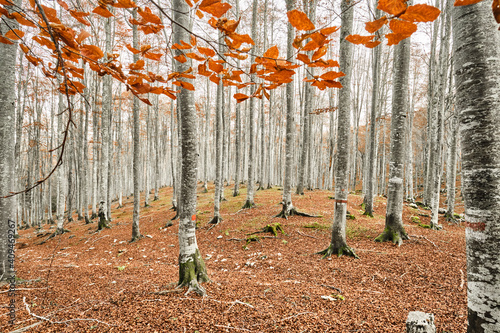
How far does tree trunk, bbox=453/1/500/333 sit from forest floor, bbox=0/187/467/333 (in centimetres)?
145

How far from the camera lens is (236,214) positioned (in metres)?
10.2

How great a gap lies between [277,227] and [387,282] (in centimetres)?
382

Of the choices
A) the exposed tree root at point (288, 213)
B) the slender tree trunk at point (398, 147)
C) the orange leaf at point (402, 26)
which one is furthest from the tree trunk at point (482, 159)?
the exposed tree root at point (288, 213)

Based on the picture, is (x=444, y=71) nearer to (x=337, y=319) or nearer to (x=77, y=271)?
(x=337, y=319)

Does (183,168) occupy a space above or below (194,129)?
below

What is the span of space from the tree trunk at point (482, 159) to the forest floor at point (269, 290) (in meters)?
1.45

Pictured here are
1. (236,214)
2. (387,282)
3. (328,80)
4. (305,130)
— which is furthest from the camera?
(305,130)

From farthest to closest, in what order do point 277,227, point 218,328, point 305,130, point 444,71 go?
point 305,130, point 444,71, point 277,227, point 218,328

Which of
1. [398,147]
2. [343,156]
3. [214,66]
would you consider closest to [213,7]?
[214,66]

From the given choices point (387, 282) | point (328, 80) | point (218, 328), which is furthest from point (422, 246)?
point (328, 80)

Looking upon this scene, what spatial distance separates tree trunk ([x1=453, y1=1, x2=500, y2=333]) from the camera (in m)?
1.50

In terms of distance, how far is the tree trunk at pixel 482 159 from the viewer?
1.50 metres

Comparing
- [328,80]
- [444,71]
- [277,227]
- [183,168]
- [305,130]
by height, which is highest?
[444,71]

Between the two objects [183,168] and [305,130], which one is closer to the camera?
[183,168]
